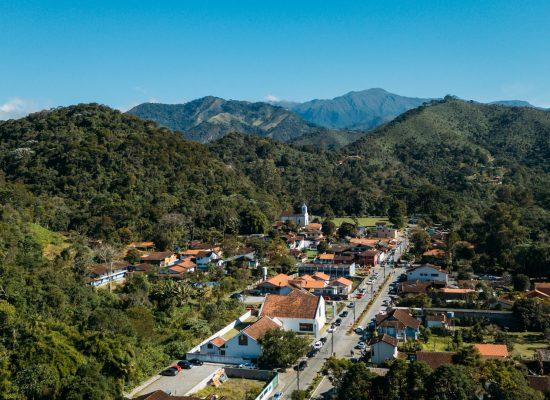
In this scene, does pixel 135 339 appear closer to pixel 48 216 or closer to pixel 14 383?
pixel 14 383

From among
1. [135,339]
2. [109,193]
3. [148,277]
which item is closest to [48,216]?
[109,193]

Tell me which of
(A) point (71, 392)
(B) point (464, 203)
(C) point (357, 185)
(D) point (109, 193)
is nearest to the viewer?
(A) point (71, 392)

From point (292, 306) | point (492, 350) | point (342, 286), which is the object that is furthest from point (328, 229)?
point (492, 350)

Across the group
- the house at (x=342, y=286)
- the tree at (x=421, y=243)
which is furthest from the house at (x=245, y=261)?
the tree at (x=421, y=243)

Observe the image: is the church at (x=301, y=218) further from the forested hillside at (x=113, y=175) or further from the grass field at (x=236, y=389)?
the grass field at (x=236, y=389)

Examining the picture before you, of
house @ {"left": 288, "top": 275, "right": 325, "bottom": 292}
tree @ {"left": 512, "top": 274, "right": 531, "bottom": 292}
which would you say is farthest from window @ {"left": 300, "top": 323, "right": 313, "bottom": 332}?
tree @ {"left": 512, "top": 274, "right": 531, "bottom": 292}

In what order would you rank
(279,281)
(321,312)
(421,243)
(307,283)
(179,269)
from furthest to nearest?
(421,243)
(179,269)
(279,281)
(307,283)
(321,312)

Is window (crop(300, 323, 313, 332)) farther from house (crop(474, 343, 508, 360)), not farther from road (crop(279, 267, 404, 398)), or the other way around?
house (crop(474, 343, 508, 360))

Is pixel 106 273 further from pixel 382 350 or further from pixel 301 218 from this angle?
pixel 301 218
